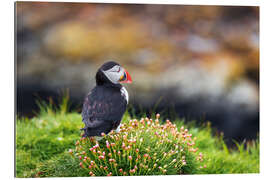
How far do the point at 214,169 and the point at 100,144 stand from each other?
1.29 metres

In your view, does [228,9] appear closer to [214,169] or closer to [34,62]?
[214,169]

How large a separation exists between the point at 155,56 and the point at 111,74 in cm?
67

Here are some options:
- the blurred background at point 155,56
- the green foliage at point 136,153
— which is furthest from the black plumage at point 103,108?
the blurred background at point 155,56

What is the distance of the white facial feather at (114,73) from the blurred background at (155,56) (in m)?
0.30

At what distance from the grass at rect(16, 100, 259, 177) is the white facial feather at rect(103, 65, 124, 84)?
1.42 feet

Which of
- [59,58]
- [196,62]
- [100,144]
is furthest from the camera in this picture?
[196,62]

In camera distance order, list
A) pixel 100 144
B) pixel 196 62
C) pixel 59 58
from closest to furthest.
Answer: pixel 100 144
pixel 59 58
pixel 196 62

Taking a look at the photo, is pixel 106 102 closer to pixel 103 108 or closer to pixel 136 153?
pixel 103 108

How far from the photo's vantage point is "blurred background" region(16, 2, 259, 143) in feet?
13.3

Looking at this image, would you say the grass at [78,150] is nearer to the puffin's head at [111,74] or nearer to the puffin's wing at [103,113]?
the puffin's wing at [103,113]

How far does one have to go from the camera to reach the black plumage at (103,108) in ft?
12.1
